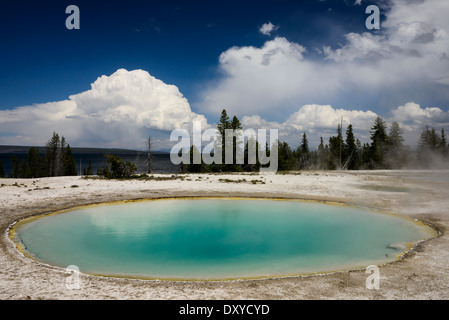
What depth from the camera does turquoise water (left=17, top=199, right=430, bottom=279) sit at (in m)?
8.41

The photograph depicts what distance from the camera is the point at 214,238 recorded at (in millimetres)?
12055

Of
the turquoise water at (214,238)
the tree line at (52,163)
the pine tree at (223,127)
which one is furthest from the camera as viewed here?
the tree line at (52,163)

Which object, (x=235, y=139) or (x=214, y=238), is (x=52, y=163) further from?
(x=214, y=238)

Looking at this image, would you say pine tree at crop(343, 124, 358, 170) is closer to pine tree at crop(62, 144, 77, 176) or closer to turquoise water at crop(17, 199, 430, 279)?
turquoise water at crop(17, 199, 430, 279)

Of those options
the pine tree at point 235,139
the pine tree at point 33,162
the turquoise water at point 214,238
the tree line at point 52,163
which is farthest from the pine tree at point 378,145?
the pine tree at point 33,162

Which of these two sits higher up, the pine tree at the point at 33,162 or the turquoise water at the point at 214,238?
the pine tree at the point at 33,162

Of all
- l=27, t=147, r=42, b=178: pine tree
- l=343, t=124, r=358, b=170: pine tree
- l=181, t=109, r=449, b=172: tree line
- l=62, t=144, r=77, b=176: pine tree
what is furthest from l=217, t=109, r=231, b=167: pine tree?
l=27, t=147, r=42, b=178: pine tree

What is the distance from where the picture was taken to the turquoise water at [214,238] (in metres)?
8.41

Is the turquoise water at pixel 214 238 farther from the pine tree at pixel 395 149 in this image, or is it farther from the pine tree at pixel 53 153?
the pine tree at pixel 53 153

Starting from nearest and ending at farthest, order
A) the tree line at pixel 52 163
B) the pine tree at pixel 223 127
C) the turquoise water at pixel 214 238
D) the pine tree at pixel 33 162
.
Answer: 1. the turquoise water at pixel 214 238
2. the pine tree at pixel 223 127
3. the tree line at pixel 52 163
4. the pine tree at pixel 33 162

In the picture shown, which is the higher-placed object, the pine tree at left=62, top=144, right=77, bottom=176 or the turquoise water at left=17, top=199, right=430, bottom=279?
the pine tree at left=62, top=144, right=77, bottom=176
